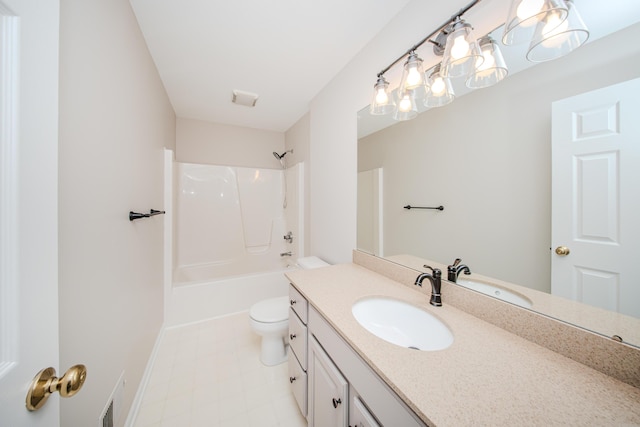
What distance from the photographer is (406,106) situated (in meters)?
1.21

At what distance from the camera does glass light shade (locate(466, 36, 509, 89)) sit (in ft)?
2.74

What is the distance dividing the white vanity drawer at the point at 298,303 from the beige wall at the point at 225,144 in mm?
2293

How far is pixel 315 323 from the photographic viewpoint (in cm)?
102

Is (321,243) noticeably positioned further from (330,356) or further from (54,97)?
(54,97)

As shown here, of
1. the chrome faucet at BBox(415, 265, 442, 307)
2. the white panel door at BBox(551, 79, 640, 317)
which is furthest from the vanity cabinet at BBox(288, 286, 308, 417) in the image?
the white panel door at BBox(551, 79, 640, 317)

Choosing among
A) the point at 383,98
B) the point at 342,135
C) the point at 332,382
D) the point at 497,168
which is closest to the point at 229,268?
the point at 342,135

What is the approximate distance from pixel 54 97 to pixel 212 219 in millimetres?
2537

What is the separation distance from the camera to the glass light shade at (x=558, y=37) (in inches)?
25.5

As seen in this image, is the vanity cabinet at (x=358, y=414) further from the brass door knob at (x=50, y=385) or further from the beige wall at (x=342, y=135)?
the beige wall at (x=342, y=135)

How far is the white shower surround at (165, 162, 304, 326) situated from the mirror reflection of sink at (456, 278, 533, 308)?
6.48 ft

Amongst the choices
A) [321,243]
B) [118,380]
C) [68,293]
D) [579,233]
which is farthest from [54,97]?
[321,243]

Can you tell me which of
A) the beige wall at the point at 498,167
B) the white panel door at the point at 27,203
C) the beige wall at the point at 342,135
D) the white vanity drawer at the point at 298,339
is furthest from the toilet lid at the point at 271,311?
the white panel door at the point at 27,203

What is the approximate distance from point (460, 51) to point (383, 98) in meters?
0.45

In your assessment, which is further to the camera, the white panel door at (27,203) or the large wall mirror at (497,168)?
the large wall mirror at (497,168)
